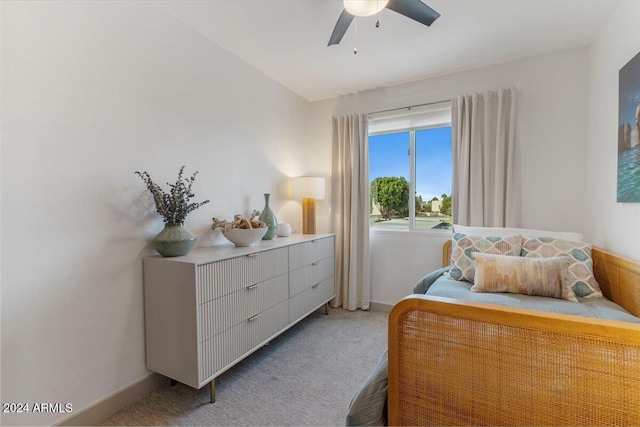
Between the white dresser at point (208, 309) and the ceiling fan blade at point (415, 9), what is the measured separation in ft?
5.60

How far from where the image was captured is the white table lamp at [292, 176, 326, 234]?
303 cm

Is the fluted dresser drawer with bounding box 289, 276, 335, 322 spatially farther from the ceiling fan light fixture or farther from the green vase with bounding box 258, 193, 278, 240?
the ceiling fan light fixture

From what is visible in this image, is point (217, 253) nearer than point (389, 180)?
Yes

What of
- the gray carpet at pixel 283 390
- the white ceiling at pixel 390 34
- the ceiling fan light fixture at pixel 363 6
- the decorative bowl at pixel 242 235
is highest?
the white ceiling at pixel 390 34

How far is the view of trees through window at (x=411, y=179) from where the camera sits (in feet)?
9.62

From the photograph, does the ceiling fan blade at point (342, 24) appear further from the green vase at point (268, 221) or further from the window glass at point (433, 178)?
the window glass at point (433, 178)

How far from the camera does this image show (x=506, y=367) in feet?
2.91

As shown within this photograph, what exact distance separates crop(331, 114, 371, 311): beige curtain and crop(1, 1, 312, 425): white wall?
4.97 feet

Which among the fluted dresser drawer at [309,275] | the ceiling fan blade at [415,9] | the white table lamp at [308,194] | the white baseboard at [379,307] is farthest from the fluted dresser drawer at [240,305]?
the ceiling fan blade at [415,9]

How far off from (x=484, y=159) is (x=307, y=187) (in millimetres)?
1717

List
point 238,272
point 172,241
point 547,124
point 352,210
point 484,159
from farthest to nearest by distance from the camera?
point 352,210, point 484,159, point 547,124, point 238,272, point 172,241

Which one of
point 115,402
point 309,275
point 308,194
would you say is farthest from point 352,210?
point 115,402

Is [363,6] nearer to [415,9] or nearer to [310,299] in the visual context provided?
[415,9]

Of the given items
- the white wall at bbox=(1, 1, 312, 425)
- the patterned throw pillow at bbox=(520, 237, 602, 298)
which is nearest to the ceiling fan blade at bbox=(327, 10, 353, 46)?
the white wall at bbox=(1, 1, 312, 425)
